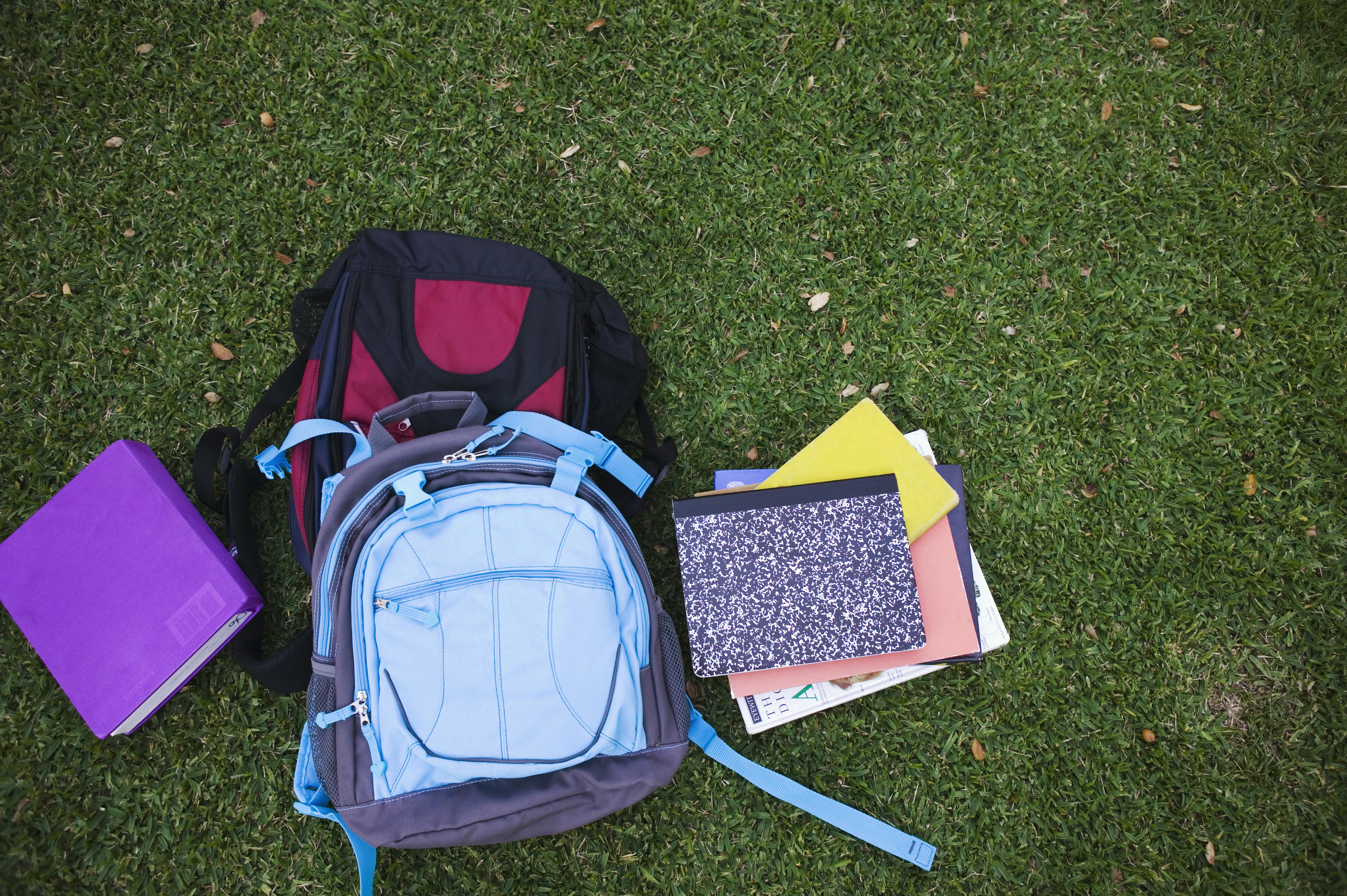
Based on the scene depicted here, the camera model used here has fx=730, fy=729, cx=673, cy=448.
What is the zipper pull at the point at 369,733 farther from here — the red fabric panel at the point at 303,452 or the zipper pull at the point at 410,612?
the red fabric panel at the point at 303,452

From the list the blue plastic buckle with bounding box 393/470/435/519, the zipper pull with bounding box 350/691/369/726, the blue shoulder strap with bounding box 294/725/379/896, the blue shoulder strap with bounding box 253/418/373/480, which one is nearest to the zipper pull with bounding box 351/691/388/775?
the zipper pull with bounding box 350/691/369/726

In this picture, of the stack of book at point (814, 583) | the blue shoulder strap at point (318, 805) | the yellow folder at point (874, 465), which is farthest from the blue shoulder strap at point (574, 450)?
the blue shoulder strap at point (318, 805)

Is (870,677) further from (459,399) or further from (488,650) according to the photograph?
(459,399)

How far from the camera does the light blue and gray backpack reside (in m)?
1.55

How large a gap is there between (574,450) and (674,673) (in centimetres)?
59

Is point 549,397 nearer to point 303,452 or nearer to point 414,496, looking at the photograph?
point 414,496

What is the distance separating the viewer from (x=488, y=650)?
1.55 meters

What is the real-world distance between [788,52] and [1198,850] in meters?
2.51

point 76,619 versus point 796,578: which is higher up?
point 76,619

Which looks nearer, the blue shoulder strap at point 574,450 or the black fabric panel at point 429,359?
the blue shoulder strap at point 574,450

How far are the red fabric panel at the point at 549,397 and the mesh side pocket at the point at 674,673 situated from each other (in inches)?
22.2

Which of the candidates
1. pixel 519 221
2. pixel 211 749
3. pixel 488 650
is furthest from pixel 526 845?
pixel 519 221

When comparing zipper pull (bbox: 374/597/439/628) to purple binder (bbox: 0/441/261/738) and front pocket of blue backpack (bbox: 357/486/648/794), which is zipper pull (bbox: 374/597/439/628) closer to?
front pocket of blue backpack (bbox: 357/486/648/794)

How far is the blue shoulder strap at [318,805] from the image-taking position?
5.32 ft
